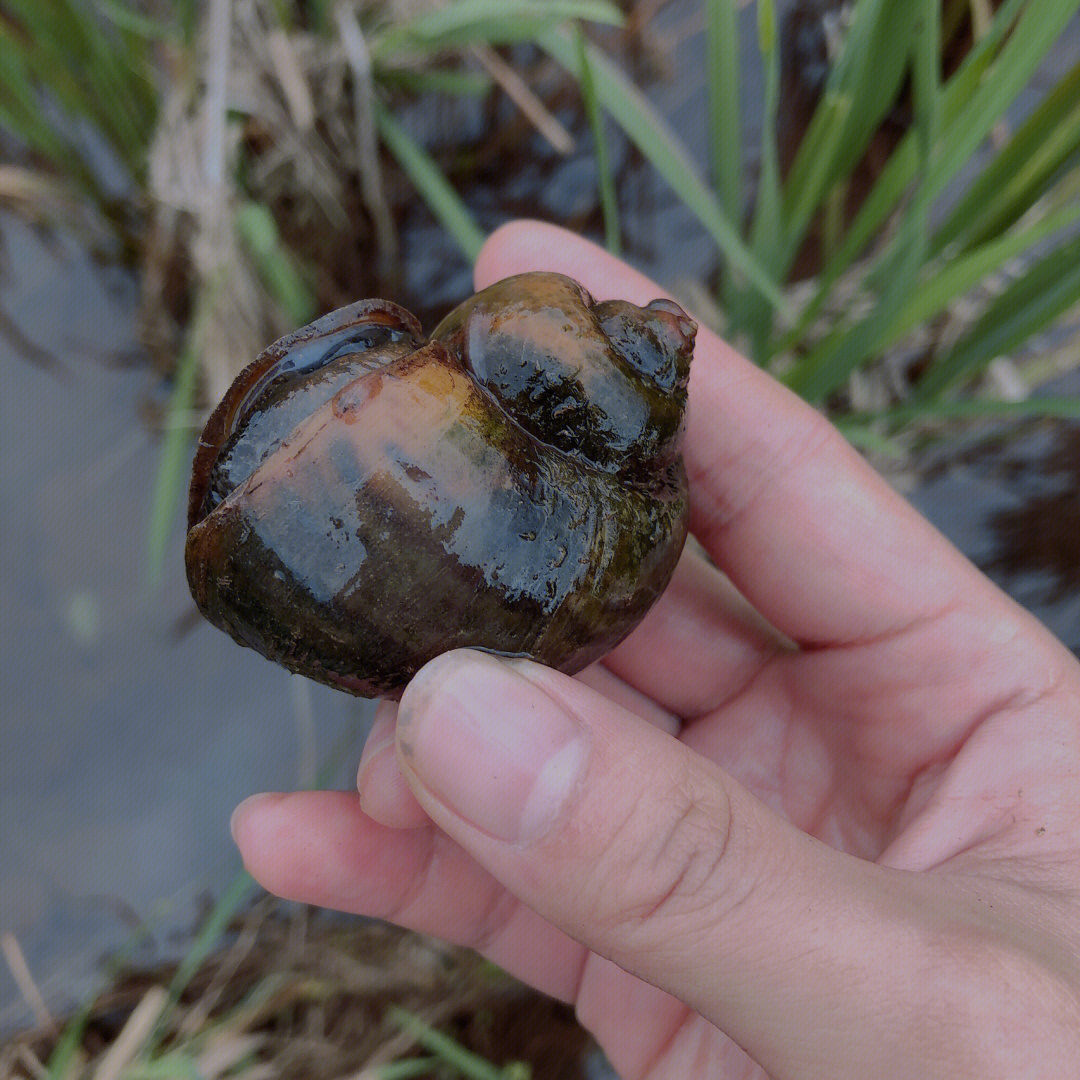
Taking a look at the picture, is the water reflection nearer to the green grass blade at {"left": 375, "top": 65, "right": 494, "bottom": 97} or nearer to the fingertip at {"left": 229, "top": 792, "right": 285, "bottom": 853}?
the green grass blade at {"left": 375, "top": 65, "right": 494, "bottom": 97}

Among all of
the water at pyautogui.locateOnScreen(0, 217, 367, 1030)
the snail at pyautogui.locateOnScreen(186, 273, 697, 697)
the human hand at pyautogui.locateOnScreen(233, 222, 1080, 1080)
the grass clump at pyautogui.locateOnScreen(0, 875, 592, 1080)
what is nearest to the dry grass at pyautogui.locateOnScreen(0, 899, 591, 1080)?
the grass clump at pyautogui.locateOnScreen(0, 875, 592, 1080)

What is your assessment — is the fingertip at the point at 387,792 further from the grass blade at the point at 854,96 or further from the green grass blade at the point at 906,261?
the grass blade at the point at 854,96

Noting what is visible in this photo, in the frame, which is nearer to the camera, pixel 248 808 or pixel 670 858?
pixel 670 858

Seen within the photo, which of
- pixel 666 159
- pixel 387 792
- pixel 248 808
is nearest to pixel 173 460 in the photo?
pixel 248 808

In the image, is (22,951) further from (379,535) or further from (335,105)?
(335,105)

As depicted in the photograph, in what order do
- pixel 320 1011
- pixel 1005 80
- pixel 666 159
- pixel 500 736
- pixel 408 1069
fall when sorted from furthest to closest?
pixel 320 1011, pixel 408 1069, pixel 666 159, pixel 1005 80, pixel 500 736

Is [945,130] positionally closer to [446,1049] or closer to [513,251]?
[513,251]
